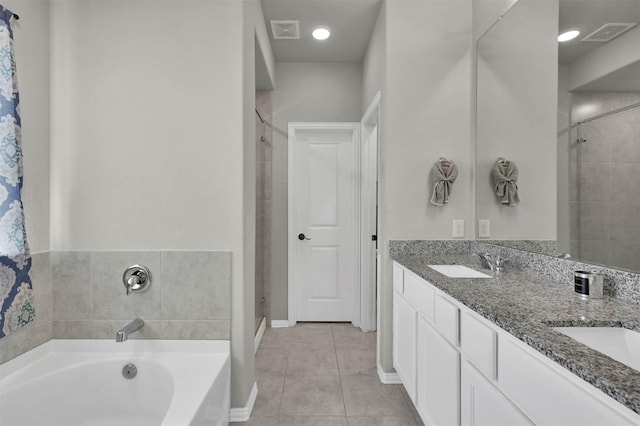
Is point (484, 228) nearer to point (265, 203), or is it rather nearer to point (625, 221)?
point (625, 221)

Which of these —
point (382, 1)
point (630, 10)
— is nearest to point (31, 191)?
point (382, 1)

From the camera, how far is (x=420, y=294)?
1.75 metres

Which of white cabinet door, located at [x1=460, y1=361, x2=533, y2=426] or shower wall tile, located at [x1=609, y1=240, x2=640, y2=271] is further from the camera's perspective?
shower wall tile, located at [x1=609, y1=240, x2=640, y2=271]

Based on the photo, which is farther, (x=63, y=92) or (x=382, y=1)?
(x=382, y=1)

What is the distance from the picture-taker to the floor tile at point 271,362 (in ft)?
8.10

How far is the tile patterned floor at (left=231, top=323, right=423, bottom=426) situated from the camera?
1946 mm

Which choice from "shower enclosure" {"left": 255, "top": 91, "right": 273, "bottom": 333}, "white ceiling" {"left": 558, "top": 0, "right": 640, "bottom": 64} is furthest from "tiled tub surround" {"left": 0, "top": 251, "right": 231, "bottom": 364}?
"white ceiling" {"left": 558, "top": 0, "right": 640, "bottom": 64}

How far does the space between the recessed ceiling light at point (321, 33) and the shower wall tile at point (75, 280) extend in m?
2.42

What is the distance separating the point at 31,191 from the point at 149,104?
2.57ft

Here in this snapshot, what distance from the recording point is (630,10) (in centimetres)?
120

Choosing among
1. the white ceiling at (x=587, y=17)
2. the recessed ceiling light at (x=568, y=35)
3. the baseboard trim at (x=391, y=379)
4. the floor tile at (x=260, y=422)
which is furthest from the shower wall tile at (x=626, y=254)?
the floor tile at (x=260, y=422)

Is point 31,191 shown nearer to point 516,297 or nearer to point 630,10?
point 516,297

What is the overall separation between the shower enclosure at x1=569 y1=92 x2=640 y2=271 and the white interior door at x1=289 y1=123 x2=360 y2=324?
2.14 m

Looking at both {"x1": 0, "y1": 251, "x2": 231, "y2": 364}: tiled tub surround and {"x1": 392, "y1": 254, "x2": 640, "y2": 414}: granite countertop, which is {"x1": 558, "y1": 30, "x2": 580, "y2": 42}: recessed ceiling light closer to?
{"x1": 392, "y1": 254, "x2": 640, "y2": 414}: granite countertop
